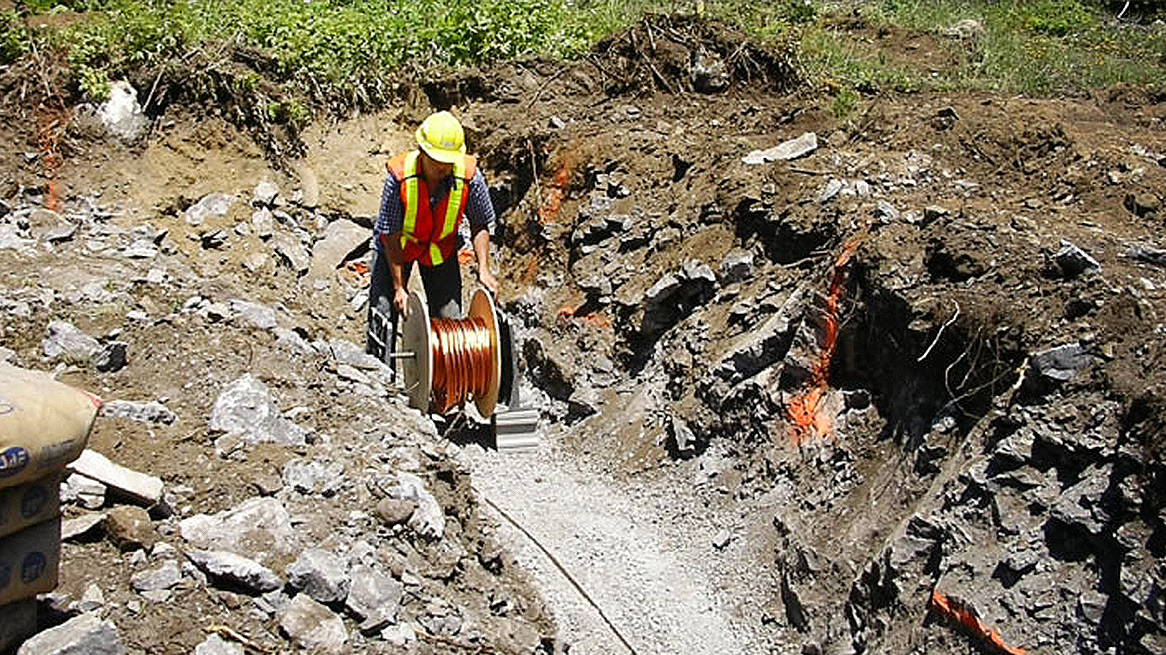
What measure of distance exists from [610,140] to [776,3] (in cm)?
421

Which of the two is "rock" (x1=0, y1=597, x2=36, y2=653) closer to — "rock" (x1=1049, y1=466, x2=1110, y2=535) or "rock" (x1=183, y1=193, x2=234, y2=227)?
→ "rock" (x1=1049, y1=466, x2=1110, y2=535)

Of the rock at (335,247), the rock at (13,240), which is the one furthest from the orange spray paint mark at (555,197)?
the rock at (13,240)

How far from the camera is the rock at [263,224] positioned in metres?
10.0

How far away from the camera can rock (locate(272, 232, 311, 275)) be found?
998 cm

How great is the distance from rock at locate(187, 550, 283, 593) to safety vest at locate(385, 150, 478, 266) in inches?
134

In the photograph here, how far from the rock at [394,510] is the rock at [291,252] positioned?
4.81 m

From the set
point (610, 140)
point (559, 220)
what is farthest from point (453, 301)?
point (610, 140)

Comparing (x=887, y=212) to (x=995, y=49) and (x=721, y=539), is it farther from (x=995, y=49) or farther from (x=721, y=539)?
(x=995, y=49)

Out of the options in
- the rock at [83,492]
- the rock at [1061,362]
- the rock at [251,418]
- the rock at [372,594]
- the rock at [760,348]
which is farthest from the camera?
the rock at [760,348]

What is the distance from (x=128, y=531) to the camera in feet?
15.2

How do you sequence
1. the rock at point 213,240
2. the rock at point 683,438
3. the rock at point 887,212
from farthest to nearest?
1. the rock at point 213,240
2. the rock at point 683,438
3. the rock at point 887,212

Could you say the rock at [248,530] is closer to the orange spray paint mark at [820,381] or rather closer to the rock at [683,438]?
the rock at [683,438]

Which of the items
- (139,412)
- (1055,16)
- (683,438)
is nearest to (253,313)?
(139,412)

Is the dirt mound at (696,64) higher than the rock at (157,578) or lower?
lower
